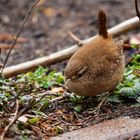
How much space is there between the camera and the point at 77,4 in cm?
953

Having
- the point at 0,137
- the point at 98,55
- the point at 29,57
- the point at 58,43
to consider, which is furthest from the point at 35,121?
the point at 58,43

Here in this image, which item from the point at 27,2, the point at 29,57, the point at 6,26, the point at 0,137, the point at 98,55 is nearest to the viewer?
the point at 0,137

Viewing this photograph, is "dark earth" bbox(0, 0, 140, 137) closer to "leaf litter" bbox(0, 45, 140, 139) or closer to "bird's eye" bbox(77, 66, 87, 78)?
"leaf litter" bbox(0, 45, 140, 139)

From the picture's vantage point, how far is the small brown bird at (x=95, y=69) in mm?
4164

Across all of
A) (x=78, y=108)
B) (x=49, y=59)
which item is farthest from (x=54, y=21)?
(x=78, y=108)

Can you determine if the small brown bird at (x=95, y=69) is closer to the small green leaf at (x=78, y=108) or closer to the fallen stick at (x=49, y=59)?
the small green leaf at (x=78, y=108)

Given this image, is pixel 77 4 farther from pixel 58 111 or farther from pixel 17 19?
pixel 58 111

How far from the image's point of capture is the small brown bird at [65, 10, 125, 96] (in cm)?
416

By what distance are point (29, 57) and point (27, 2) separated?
234cm

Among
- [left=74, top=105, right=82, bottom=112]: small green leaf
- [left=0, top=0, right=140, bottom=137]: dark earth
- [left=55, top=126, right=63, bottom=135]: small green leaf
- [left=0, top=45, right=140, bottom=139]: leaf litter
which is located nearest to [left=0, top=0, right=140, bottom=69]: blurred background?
[left=0, top=0, right=140, bottom=137]: dark earth

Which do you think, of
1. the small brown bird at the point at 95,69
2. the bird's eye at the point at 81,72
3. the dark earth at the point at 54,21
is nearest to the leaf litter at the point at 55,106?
the small brown bird at the point at 95,69

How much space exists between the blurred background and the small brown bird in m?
3.25

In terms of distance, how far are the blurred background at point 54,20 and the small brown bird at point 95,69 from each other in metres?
3.25

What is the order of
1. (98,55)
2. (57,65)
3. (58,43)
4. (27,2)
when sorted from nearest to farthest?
1. (98,55)
2. (57,65)
3. (58,43)
4. (27,2)
